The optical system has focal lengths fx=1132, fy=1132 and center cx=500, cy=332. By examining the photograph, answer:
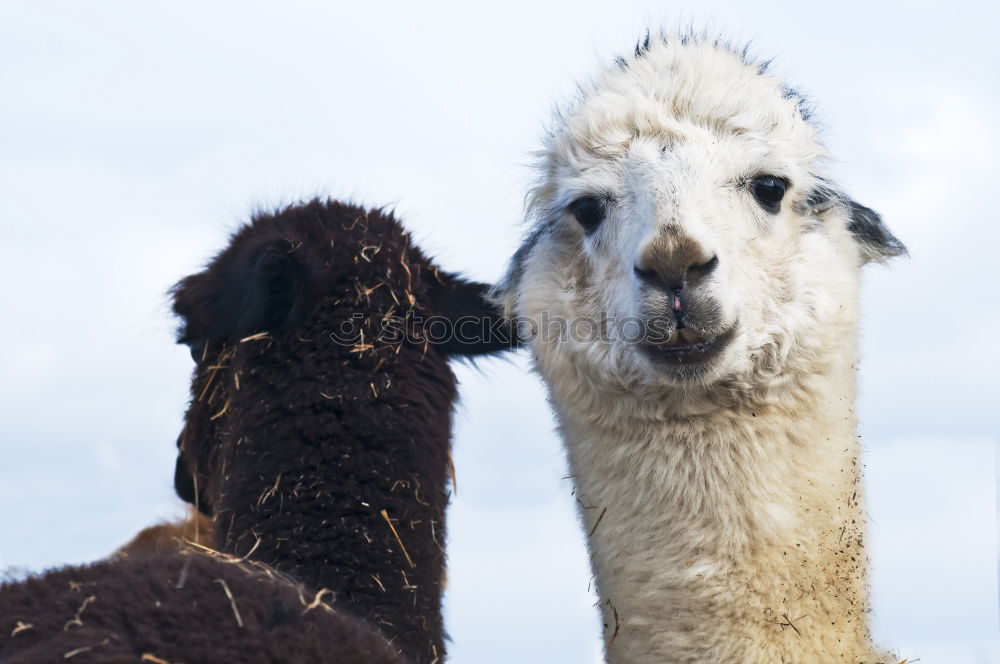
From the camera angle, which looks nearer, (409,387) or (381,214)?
(409,387)

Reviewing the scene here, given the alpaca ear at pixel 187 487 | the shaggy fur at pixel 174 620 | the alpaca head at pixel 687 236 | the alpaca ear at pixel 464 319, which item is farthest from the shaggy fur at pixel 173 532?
the shaggy fur at pixel 174 620

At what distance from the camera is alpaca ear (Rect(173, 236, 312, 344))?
3.91 meters

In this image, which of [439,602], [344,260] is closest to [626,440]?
[439,602]

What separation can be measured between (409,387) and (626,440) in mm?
811

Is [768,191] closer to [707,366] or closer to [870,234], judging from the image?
[870,234]

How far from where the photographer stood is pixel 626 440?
3520 mm

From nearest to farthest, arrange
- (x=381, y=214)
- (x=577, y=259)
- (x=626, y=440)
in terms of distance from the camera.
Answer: (x=626, y=440), (x=577, y=259), (x=381, y=214)

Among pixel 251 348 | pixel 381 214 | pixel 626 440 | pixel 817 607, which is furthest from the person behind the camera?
pixel 381 214

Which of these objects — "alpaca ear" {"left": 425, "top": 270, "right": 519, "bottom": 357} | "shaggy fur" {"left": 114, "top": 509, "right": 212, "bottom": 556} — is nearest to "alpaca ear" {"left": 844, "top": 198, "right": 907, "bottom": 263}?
"alpaca ear" {"left": 425, "top": 270, "right": 519, "bottom": 357}

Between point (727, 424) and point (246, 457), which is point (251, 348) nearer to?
point (246, 457)

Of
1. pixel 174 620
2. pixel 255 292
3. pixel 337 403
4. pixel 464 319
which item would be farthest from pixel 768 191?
pixel 174 620

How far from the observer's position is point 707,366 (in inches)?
129

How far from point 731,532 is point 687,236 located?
88 centimetres

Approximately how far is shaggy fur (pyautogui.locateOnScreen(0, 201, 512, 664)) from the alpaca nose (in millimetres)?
1109
